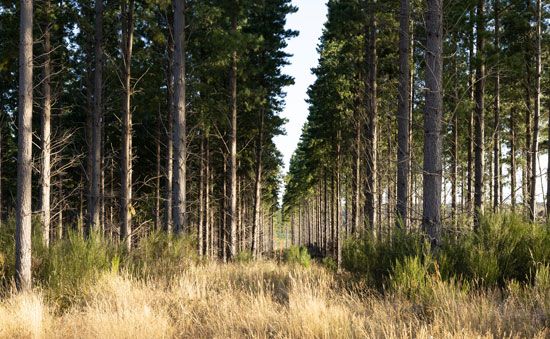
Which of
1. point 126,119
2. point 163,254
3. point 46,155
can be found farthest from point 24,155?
point 126,119

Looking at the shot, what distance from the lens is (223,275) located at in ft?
29.2

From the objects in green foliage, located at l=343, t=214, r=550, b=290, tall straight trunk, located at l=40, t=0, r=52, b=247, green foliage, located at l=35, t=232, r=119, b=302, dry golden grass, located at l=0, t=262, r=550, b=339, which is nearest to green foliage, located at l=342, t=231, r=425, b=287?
green foliage, located at l=343, t=214, r=550, b=290

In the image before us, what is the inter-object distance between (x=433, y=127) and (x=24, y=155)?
742cm

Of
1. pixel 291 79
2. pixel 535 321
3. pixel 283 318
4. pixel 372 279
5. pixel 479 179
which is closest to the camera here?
pixel 535 321

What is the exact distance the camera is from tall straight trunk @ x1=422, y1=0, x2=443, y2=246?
7032mm

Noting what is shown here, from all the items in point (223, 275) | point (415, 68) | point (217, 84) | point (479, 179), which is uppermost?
point (415, 68)

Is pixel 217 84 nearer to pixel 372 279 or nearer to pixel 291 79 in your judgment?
pixel 291 79

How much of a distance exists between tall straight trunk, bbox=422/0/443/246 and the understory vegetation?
0.40 meters

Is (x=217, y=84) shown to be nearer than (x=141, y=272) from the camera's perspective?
No

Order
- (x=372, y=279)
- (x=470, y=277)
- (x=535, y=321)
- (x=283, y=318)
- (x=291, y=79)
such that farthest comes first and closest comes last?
(x=291, y=79) < (x=372, y=279) < (x=470, y=277) < (x=283, y=318) < (x=535, y=321)

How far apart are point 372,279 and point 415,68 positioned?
1682 centimetres

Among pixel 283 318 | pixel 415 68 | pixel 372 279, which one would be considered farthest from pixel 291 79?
pixel 283 318

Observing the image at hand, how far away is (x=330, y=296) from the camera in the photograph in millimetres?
6246

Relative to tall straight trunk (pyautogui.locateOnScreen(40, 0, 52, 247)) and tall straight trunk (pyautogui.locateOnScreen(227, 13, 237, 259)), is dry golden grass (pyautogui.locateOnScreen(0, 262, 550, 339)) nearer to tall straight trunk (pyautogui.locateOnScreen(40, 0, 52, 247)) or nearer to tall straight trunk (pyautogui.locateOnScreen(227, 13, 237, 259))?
tall straight trunk (pyautogui.locateOnScreen(40, 0, 52, 247))
